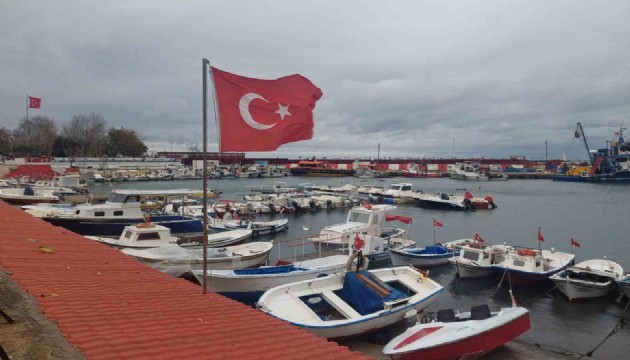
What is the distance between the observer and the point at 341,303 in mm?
12406

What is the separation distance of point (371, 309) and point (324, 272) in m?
4.38

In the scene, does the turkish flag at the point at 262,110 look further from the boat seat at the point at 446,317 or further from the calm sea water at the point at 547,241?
the calm sea water at the point at 547,241

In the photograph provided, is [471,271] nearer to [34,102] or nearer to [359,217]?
[359,217]

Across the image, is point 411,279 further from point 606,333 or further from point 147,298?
point 147,298

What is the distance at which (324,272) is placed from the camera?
54.4 ft

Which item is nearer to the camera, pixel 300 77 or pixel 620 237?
pixel 300 77

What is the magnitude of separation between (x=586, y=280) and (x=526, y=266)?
246 centimetres

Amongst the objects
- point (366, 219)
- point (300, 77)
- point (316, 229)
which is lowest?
point (316, 229)

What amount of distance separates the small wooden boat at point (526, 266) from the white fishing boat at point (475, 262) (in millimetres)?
333

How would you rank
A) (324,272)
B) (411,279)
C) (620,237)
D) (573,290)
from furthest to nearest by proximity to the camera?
(620,237) → (573,290) → (324,272) → (411,279)

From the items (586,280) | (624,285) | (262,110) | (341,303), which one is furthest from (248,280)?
(624,285)

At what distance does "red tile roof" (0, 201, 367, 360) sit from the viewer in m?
4.26

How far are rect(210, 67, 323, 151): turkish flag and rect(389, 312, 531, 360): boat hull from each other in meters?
5.99

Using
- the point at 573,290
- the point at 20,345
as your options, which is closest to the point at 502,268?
the point at 573,290
